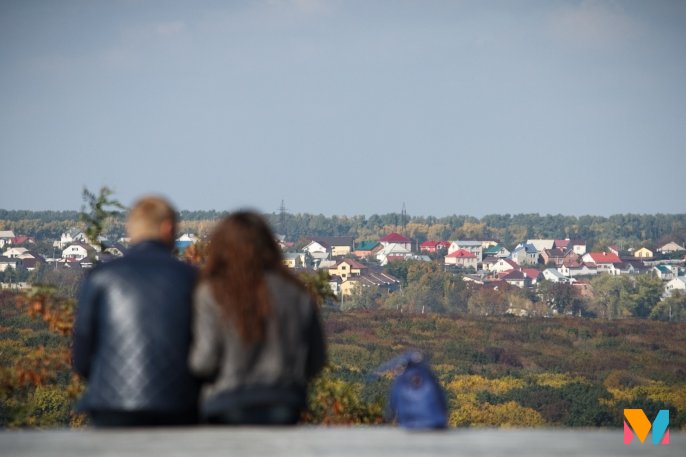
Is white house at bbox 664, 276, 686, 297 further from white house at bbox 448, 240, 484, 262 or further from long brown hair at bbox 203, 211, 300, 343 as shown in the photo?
long brown hair at bbox 203, 211, 300, 343

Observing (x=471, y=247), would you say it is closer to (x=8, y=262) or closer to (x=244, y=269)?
(x=8, y=262)

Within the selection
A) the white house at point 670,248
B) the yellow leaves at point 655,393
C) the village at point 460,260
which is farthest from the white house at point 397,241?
the yellow leaves at point 655,393

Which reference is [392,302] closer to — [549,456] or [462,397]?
[462,397]

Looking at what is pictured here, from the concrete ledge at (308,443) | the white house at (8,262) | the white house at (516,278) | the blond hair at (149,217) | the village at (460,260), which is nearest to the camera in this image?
the concrete ledge at (308,443)

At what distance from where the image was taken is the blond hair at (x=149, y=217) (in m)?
4.31

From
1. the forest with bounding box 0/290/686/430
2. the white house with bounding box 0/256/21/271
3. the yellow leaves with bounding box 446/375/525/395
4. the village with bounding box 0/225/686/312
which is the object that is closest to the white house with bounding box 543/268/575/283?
the village with bounding box 0/225/686/312

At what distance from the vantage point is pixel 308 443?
393cm

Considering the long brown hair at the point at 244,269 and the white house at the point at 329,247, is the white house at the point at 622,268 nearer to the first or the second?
the white house at the point at 329,247

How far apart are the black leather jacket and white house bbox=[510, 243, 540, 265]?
153m

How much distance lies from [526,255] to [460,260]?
12.2 metres

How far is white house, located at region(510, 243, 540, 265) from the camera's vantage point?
158375 millimetres

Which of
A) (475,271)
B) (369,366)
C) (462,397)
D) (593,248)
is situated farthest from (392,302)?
(593,248)

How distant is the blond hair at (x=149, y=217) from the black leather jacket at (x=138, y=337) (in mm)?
153

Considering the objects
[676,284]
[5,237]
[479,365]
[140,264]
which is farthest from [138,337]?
[5,237]
